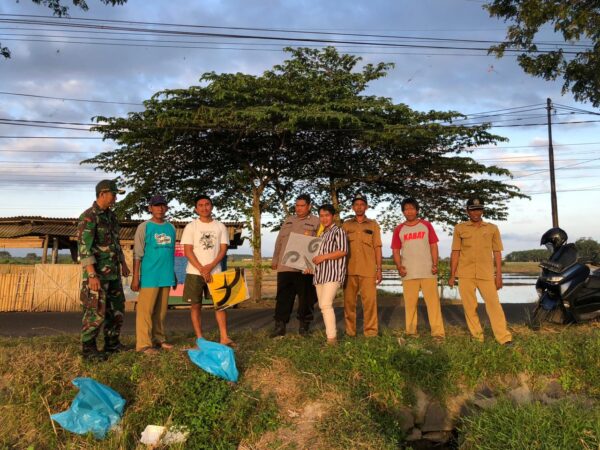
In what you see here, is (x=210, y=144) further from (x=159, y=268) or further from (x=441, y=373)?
(x=441, y=373)

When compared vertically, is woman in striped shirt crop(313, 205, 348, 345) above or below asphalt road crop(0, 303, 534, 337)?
above

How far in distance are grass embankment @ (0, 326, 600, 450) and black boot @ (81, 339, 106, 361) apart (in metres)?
0.13

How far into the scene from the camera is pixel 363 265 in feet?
21.6

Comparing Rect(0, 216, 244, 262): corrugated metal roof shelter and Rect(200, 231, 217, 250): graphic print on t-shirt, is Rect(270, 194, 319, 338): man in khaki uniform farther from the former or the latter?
Rect(0, 216, 244, 262): corrugated metal roof shelter

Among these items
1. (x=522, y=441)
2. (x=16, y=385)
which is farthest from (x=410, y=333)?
(x=16, y=385)

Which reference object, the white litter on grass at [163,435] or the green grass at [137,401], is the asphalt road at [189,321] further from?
the white litter on grass at [163,435]

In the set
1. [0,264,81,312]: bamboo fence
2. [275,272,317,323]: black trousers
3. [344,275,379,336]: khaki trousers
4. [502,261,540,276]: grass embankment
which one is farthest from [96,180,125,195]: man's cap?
[502,261,540,276]: grass embankment

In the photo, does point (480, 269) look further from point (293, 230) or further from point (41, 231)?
point (41, 231)

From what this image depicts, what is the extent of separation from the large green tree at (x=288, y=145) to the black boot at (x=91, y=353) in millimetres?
9075

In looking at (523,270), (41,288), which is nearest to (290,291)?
(41,288)

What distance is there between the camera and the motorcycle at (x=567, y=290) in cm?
755

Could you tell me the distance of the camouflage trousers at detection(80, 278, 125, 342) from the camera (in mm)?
5344

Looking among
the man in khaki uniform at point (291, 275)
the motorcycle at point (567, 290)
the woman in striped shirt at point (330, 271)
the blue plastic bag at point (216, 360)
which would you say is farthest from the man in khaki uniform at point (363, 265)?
the motorcycle at point (567, 290)

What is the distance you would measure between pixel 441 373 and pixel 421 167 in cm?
1299
